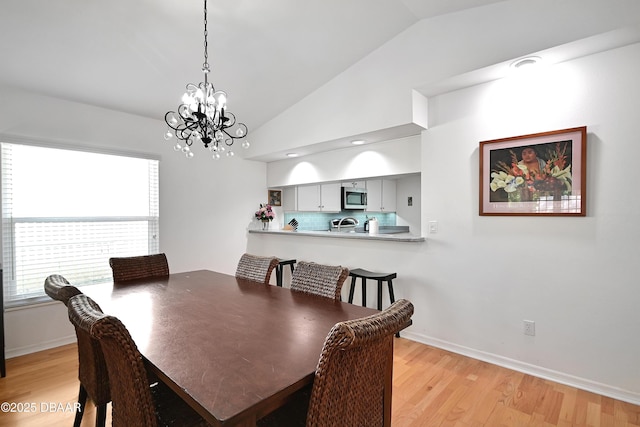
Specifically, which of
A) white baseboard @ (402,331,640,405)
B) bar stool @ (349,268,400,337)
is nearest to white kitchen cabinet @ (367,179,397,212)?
bar stool @ (349,268,400,337)

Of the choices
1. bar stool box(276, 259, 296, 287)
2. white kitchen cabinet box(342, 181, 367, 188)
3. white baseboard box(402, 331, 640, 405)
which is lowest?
white baseboard box(402, 331, 640, 405)

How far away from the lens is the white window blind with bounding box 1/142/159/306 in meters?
2.80

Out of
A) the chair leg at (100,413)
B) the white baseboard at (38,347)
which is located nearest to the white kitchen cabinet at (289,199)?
the white baseboard at (38,347)

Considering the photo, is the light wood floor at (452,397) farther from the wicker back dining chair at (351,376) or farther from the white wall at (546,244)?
the wicker back dining chair at (351,376)

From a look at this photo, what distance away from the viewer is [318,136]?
3598 millimetres

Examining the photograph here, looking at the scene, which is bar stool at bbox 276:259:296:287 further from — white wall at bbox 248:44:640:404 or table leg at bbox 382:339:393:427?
table leg at bbox 382:339:393:427

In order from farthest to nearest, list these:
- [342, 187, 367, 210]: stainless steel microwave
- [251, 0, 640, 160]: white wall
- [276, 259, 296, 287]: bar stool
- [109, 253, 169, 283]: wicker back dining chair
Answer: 1. [342, 187, 367, 210]: stainless steel microwave
2. [276, 259, 296, 287]: bar stool
3. [109, 253, 169, 283]: wicker back dining chair
4. [251, 0, 640, 160]: white wall

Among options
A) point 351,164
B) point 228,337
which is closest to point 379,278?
point 351,164

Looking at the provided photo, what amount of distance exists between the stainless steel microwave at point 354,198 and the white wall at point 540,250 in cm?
171

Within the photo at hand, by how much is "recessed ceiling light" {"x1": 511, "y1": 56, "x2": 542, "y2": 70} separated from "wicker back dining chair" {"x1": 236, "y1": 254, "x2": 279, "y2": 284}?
2.30m

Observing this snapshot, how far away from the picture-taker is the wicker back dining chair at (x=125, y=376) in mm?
1041

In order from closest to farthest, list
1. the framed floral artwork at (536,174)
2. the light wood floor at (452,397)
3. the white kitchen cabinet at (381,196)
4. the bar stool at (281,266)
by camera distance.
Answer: the light wood floor at (452,397) < the framed floral artwork at (536,174) < the bar stool at (281,266) < the white kitchen cabinet at (381,196)

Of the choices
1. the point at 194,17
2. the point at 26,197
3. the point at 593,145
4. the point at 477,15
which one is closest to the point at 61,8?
the point at 194,17

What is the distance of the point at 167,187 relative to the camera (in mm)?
3771
